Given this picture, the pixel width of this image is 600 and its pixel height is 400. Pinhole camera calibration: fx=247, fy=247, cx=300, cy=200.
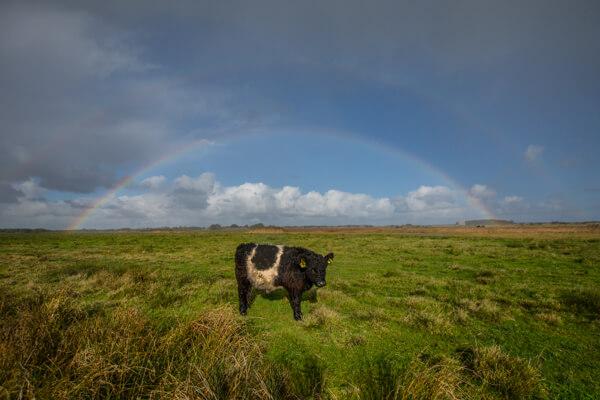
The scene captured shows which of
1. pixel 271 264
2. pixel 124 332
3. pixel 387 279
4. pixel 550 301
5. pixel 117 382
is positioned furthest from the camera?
pixel 387 279

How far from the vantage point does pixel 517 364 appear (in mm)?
4391

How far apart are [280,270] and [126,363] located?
472cm

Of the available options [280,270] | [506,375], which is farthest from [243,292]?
[506,375]

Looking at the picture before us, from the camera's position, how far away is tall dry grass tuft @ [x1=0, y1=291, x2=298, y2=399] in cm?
274

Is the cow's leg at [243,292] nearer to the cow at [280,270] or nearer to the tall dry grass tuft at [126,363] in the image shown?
the cow at [280,270]

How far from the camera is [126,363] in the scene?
318cm

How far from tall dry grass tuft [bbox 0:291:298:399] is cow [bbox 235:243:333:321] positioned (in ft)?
9.85

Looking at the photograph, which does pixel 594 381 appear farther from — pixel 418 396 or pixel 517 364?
pixel 418 396

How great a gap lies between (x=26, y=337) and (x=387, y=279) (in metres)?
12.4

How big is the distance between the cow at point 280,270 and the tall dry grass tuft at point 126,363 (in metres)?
3.00

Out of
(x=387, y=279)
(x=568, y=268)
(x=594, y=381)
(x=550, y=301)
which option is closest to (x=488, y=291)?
(x=550, y=301)

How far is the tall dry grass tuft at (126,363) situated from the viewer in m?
2.74

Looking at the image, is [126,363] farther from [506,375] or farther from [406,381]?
[506,375]

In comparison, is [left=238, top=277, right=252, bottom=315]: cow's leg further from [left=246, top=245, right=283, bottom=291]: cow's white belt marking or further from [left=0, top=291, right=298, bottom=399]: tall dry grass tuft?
[left=0, top=291, right=298, bottom=399]: tall dry grass tuft
